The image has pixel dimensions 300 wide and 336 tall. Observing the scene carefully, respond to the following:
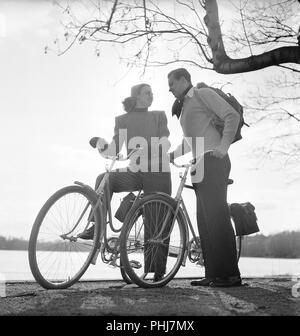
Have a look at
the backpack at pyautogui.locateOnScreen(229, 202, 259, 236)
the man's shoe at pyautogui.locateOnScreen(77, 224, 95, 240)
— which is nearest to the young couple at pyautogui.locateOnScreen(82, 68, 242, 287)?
the man's shoe at pyautogui.locateOnScreen(77, 224, 95, 240)

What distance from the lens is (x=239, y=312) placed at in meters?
3.52

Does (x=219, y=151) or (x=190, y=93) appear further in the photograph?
(x=190, y=93)

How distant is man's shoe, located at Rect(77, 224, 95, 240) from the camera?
4463 mm

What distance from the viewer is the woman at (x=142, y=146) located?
193 inches

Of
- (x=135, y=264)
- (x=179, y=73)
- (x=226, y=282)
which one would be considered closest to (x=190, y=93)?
(x=179, y=73)

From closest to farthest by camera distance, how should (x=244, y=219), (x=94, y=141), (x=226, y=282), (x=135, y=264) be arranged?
(x=135, y=264) → (x=226, y=282) → (x=94, y=141) → (x=244, y=219)

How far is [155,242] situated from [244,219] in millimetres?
1289

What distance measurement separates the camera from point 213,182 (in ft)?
15.8

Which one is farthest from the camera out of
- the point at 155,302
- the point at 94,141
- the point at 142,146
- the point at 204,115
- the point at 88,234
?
the point at 142,146

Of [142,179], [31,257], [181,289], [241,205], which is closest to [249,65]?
[241,205]

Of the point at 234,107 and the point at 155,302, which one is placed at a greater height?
the point at 234,107

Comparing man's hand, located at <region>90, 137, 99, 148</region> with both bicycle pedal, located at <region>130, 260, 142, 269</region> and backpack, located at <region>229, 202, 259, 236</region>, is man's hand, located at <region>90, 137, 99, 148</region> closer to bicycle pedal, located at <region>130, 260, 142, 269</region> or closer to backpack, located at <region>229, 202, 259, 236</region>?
bicycle pedal, located at <region>130, 260, 142, 269</region>

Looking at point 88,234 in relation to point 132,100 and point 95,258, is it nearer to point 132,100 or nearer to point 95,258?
point 95,258
